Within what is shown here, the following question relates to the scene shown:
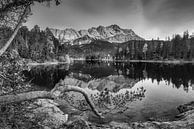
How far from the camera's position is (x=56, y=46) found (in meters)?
180

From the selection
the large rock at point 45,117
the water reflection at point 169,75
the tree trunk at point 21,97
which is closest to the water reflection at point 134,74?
the water reflection at point 169,75

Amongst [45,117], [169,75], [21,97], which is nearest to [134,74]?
[169,75]

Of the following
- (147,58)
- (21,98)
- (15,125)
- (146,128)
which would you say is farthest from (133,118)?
(147,58)

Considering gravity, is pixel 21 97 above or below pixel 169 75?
above

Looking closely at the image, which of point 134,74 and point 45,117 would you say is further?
point 134,74

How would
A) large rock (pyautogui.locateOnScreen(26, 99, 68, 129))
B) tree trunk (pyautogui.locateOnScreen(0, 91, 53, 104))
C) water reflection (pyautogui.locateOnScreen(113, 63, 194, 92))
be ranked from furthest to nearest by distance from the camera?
water reflection (pyautogui.locateOnScreen(113, 63, 194, 92))
large rock (pyautogui.locateOnScreen(26, 99, 68, 129))
tree trunk (pyautogui.locateOnScreen(0, 91, 53, 104))

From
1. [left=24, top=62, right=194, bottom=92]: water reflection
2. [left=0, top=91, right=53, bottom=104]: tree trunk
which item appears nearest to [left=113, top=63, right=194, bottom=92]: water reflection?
[left=24, top=62, right=194, bottom=92]: water reflection

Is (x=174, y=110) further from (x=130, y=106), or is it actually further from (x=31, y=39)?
(x=31, y=39)

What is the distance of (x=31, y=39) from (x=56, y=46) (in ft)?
142

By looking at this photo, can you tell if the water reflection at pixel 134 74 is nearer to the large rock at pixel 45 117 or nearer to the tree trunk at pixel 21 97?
the large rock at pixel 45 117

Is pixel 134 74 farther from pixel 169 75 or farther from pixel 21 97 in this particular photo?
pixel 21 97

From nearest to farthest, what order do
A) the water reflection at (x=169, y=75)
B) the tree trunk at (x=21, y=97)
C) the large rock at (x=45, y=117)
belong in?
1. the tree trunk at (x=21, y=97)
2. the large rock at (x=45, y=117)
3. the water reflection at (x=169, y=75)

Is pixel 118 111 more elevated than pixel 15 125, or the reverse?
pixel 15 125

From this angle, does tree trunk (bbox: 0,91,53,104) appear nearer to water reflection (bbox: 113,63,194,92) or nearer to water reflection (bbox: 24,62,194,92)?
water reflection (bbox: 24,62,194,92)
